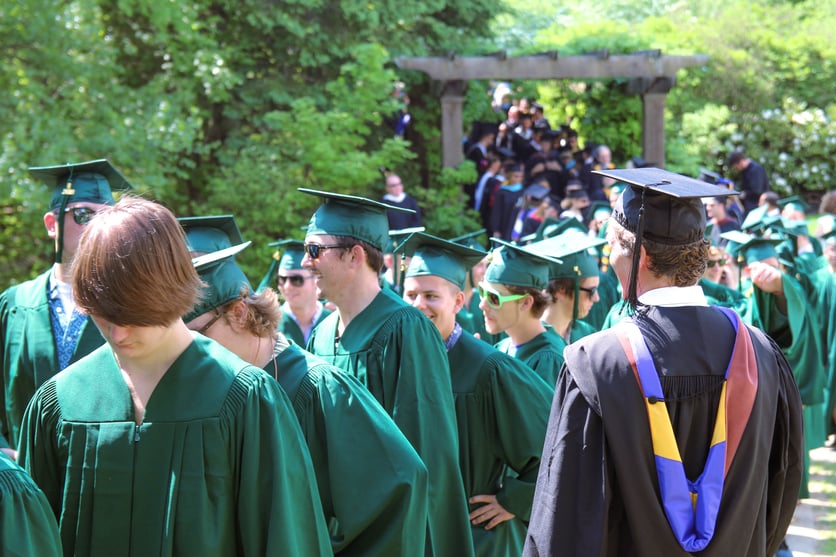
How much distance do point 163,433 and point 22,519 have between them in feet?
1.44

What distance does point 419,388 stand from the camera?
376 cm

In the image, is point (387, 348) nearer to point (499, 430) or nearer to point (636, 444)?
point (499, 430)

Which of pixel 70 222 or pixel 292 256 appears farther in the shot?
pixel 292 256

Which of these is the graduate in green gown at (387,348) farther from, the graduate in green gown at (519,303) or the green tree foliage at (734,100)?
the green tree foliage at (734,100)

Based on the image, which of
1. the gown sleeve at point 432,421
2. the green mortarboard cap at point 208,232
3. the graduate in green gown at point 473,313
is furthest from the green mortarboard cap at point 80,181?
the graduate in green gown at point 473,313

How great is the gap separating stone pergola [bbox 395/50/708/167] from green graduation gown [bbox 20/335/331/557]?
13.4m

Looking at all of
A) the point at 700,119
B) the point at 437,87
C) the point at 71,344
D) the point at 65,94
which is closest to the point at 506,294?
the point at 71,344

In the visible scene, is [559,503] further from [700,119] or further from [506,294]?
[700,119]

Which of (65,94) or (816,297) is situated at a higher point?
(65,94)

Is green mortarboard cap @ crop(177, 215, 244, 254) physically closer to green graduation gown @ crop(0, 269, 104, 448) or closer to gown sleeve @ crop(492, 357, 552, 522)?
green graduation gown @ crop(0, 269, 104, 448)

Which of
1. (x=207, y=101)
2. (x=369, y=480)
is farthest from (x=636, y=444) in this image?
(x=207, y=101)

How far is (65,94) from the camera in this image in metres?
11.7

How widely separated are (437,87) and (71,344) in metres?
12.8

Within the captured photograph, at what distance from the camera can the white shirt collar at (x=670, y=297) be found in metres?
2.84
